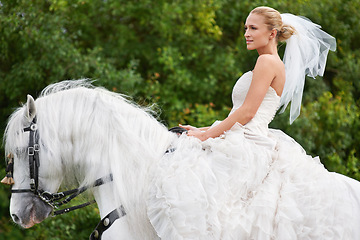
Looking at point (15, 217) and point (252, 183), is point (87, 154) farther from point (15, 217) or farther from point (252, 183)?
point (252, 183)

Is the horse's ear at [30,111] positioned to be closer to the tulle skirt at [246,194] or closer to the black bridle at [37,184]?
the black bridle at [37,184]

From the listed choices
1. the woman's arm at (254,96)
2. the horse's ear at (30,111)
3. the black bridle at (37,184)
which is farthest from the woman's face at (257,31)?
the horse's ear at (30,111)

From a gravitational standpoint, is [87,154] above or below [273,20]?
below

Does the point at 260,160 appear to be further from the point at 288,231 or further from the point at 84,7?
the point at 84,7

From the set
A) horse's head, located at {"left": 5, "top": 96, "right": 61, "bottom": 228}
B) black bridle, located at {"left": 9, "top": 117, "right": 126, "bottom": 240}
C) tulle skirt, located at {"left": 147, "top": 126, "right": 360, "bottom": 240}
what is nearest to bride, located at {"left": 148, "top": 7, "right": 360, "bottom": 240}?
tulle skirt, located at {"left": 147, "top": 126, "right": 360, "bottom": 240}

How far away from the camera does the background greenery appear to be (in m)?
6.86

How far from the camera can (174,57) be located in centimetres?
833

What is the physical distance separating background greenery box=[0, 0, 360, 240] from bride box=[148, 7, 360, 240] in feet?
12.0

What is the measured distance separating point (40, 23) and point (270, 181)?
17.8 feet

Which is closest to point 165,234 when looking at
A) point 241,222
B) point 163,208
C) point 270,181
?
point 163,208

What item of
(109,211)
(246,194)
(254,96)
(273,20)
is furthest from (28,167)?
(273,20)

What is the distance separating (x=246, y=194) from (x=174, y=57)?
19.5ft

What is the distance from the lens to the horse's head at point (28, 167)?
2.66 meters

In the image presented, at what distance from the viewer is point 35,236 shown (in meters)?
5.51
